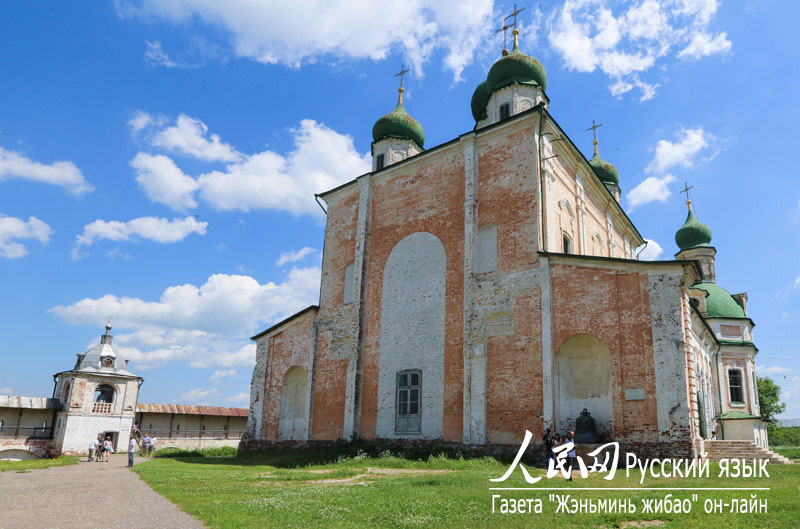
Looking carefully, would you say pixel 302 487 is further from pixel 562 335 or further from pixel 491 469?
pixel 562 335

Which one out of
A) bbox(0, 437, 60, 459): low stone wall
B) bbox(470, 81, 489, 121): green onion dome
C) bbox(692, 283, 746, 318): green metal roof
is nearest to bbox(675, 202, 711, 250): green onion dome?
bbox(692, 283, 746, 318): green metal roof

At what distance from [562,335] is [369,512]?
934 cm

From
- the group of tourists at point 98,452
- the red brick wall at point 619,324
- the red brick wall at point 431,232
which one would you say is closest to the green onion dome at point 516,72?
the red brick wall at point 431,232

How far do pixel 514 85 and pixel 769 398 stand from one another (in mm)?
37695

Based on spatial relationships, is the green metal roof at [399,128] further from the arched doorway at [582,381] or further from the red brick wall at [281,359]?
the arched doorway at [582,381]

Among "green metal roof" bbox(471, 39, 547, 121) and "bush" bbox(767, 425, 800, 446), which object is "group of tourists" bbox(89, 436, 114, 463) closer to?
"green metal roof" bbox(471, 39, 547, 121)

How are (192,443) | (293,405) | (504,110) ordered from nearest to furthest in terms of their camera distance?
(504,110), (293,405), (192,443)

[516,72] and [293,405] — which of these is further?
[293,405]

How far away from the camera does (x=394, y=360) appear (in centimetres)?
1936

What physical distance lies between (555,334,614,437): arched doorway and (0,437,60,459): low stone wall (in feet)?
98.4

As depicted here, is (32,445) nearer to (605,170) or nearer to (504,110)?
(504,110)

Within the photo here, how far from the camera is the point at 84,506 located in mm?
8789

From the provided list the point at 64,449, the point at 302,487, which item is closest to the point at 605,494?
the point at 302,487

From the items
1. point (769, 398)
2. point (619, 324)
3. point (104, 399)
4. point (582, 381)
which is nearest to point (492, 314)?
point (582, 381)
